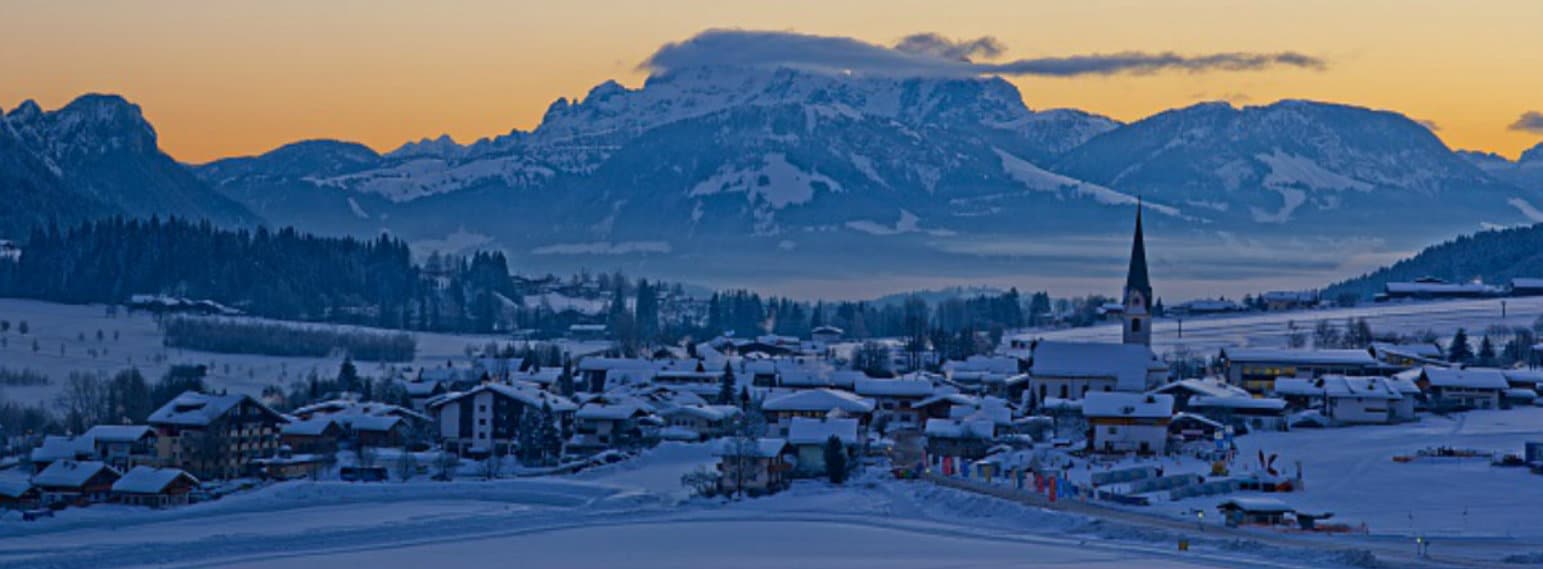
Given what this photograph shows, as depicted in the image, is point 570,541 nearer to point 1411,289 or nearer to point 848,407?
point 848,407

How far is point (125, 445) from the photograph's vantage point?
230 feet

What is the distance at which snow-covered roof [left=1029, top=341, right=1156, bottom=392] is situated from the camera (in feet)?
264

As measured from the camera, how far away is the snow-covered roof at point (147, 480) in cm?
5953

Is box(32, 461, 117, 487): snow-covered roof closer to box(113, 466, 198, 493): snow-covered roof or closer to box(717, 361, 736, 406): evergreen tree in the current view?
box(113, 466, 198, 493): snow-covered roof

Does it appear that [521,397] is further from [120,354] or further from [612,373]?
[120,354]

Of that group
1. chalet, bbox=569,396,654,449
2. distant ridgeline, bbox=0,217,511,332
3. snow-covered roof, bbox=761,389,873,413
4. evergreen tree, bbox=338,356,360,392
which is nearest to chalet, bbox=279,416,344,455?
chalet, bbox=569,396,654,449

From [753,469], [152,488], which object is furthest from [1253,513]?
[152,488]

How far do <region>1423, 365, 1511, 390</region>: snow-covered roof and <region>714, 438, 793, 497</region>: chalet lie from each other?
2970 cm

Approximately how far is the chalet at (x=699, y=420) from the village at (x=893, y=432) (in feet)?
0.26

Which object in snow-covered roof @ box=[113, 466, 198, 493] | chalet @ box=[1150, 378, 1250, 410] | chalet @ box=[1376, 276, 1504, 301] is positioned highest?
chalet @ box=[1376, 276, 1504, 301]

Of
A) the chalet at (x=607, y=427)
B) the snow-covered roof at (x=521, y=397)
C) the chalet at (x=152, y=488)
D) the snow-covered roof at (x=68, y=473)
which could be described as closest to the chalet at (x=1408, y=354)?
the chalet at (x=607, y=427)

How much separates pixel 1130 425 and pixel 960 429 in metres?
5.80

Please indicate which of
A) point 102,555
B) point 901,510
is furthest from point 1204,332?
point 102,555

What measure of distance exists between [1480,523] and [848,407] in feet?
111
